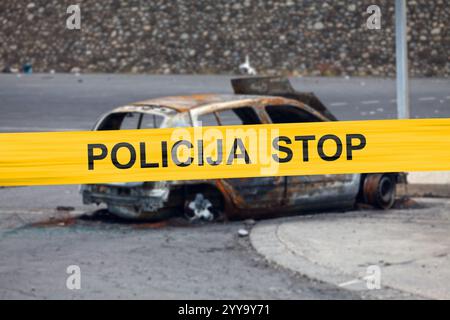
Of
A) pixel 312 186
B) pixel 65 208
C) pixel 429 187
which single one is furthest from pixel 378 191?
pixel 65 208

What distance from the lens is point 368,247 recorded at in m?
10.8

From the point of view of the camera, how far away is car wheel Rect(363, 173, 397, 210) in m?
13.2

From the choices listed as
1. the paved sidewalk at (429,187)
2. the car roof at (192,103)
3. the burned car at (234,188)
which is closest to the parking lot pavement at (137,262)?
the burned car at (234,188)

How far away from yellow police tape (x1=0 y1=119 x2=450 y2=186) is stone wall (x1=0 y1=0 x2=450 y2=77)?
78.1ft

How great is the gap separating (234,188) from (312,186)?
0.99m

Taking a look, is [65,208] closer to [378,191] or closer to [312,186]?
[312,186]

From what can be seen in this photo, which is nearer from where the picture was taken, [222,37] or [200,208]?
[200,208]

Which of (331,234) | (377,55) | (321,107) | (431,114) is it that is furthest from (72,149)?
(377,55)

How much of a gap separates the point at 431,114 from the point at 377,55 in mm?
11096

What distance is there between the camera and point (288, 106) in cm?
1327

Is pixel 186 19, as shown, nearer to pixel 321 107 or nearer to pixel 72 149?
pixel 321 107

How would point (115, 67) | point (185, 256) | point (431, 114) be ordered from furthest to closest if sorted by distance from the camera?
point (115, 67) < point (431, 114) < point (185, 256)

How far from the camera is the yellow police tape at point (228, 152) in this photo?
422 inches

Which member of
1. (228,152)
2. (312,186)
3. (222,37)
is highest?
(222,37)
